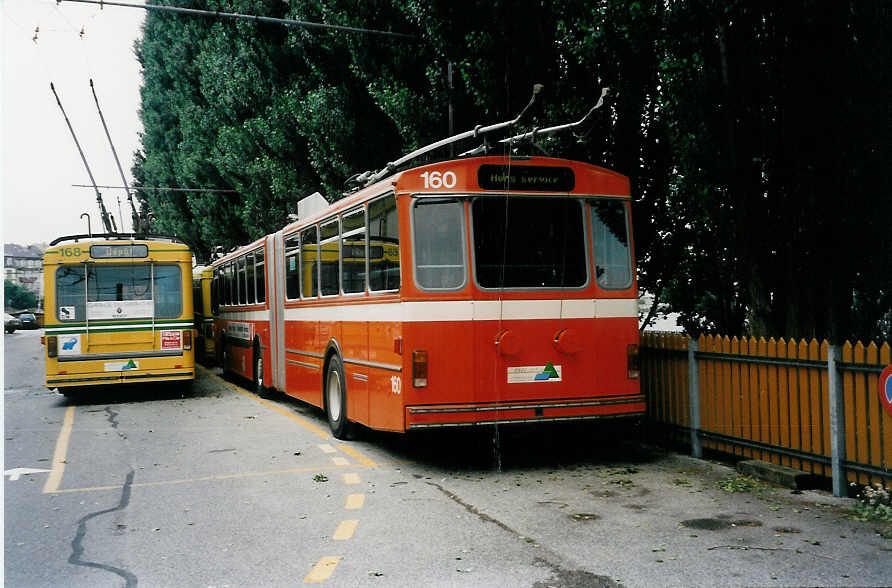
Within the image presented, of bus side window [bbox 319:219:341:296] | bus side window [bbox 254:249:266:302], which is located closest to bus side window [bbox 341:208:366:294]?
bus side window [bbox 319:219:341:296]

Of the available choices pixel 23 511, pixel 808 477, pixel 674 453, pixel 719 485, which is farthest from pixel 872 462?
pixel 23 511

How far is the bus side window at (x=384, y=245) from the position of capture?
895 cm

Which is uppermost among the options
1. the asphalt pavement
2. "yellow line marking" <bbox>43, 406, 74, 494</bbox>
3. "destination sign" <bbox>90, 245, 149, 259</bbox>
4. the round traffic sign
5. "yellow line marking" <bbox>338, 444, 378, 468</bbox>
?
"destination sign" <bbox>90, 245, 149, 259</bbox>

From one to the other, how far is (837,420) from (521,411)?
288cm

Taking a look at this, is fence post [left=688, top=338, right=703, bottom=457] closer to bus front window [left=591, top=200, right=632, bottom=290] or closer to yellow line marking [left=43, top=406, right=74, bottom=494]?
bus front window [left=591, top=200, right=632, bottom=290]

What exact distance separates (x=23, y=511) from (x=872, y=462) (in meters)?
7.03

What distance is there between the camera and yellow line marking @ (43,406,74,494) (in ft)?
28.4

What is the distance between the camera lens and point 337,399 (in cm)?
1134

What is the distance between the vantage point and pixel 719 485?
26.3ft

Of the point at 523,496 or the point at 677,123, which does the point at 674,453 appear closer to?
the point at 523,496

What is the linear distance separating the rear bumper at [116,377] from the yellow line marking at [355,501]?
9172 mm

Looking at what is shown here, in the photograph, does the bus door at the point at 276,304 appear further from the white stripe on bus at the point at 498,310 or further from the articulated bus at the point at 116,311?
the white stripe on bus at the point at 498,310

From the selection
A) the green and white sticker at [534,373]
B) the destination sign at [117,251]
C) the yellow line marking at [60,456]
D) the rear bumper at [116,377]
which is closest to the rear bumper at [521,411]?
the green and white sticker at [534,373]

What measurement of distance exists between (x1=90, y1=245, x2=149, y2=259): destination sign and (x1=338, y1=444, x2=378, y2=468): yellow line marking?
723 cm
